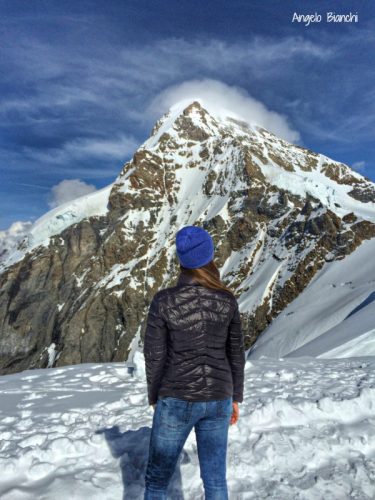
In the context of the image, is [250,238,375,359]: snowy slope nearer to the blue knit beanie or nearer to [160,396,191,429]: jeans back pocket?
[160,396,191,429]: jeans back pocket

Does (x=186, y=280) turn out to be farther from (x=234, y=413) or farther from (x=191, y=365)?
(x=234, y=413)

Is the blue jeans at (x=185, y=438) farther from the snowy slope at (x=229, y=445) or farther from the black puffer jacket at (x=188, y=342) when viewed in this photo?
the snowy slope at (x=229, y=445)

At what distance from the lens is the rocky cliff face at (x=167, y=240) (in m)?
93.8

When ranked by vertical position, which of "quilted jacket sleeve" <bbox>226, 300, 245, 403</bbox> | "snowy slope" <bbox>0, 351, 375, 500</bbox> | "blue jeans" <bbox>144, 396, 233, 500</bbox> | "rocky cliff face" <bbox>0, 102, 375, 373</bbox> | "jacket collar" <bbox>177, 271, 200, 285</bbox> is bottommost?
"snowy slope" <bbox>0, 351, 375, 500</bbox>

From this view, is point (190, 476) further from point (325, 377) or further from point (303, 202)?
point (303, 202)

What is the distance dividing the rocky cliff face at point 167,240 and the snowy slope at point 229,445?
256 ft

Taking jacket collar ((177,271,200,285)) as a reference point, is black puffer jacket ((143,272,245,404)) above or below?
below

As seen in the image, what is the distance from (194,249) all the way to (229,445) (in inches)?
130

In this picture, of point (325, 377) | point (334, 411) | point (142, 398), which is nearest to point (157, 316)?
point (334, 411)

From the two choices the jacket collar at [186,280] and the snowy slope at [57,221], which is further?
the snowy slope at [57,221]

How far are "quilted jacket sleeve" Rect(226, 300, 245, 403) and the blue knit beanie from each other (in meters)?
0.49

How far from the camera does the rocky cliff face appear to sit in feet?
308

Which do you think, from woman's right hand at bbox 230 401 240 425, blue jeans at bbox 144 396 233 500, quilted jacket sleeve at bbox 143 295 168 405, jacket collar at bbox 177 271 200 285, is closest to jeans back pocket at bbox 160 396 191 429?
blue jeans at bbox 144 396 233 500

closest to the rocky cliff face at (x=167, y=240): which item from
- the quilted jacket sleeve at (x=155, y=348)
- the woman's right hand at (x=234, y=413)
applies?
the woman's right hand at (x=234, y=413)
